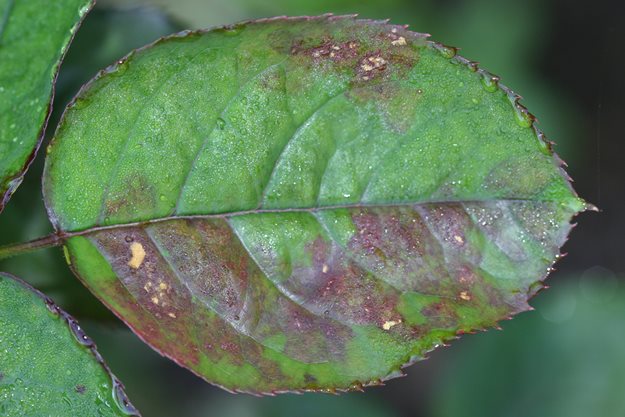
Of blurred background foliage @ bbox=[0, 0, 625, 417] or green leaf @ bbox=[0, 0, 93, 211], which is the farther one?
blurred background foliage @ bbox=[0, 0, 625, 417]

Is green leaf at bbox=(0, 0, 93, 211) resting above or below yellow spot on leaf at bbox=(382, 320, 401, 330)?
above

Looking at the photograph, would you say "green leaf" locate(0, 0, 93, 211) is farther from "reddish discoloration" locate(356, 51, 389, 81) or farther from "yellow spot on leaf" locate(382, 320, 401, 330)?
"yellow spot on leaf" locate(382, 320, 401, 330)

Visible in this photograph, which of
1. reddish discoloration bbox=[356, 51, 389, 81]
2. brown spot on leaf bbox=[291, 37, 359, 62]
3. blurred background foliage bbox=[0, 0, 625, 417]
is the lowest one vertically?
blurred background foliage bbox=[0, 0, 625, 417]

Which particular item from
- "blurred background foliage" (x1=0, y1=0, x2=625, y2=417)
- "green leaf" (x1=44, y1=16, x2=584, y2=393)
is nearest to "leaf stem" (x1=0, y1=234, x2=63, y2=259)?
"green leaf" (x1=44, y1=16, x2=584, y2=393)

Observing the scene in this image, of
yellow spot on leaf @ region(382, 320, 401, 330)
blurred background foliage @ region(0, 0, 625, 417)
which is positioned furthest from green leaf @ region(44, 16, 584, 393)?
blurred background foliage @ region(0, 0, 625, 417)

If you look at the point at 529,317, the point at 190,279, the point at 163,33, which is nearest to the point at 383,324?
the point at 190,279
